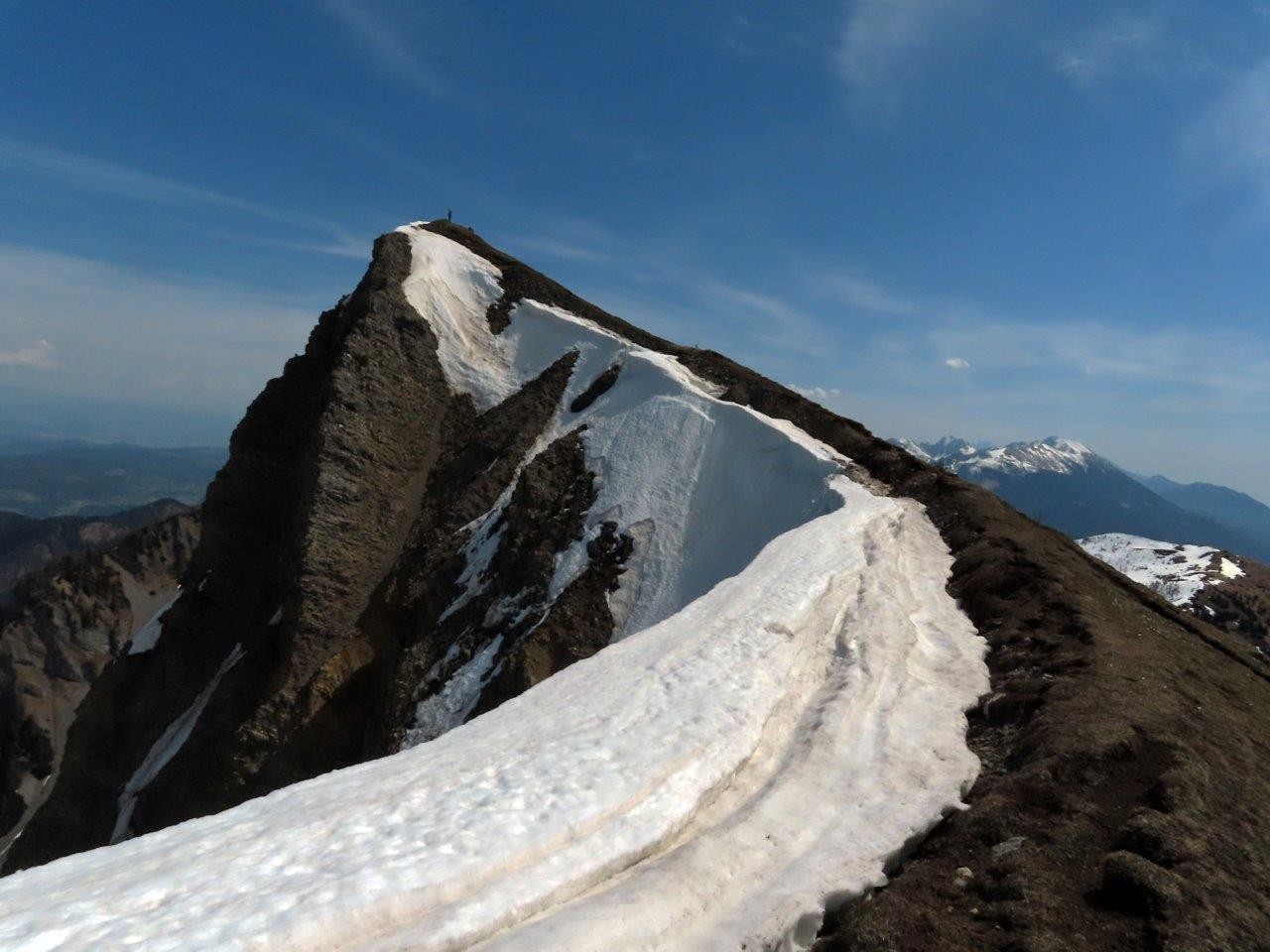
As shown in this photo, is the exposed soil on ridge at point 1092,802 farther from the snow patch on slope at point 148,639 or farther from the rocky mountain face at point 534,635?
the snow patch on slope at point 148,639

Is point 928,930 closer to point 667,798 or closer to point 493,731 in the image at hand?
point 667,798

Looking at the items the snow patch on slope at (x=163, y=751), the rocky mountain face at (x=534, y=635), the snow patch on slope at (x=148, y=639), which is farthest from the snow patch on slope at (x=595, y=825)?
the snow patch on slope at (x=148, y=639)

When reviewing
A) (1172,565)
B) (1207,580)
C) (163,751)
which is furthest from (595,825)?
(1172,565)

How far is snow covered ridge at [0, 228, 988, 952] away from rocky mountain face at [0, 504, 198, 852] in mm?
56743

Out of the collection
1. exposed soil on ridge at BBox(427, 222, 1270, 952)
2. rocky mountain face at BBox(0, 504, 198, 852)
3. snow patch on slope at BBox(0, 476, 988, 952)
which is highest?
exposed soil on ridge at BBox(427, 222, 1270, 952)

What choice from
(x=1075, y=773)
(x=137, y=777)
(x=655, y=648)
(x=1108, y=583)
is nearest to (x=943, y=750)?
(x=1075, y=773)

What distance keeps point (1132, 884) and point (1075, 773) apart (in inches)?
89.5

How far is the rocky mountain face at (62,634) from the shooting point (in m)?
58.6

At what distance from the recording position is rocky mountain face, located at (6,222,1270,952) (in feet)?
22.7

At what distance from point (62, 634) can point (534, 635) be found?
246ft

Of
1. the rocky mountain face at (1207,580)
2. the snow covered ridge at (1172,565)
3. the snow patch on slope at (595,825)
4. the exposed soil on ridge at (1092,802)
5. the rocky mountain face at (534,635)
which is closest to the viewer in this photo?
the snow patch on slope at (595,825)

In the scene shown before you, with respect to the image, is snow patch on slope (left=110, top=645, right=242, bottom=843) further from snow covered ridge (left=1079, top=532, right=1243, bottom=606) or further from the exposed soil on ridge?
snow covered ridge (left=1079, top=532, right=1243, bottom=606)

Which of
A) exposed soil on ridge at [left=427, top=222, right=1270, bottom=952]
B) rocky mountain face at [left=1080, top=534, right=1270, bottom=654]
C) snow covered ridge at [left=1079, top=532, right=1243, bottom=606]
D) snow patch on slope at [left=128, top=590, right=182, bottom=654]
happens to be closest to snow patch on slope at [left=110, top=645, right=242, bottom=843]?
snow patch on slope at [left=128, top=590, right=182, bottom=654]

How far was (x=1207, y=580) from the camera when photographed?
75000 mm
